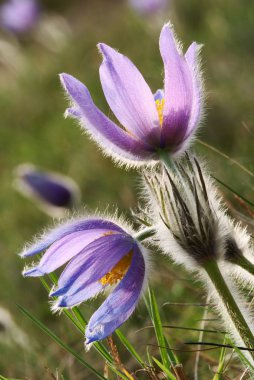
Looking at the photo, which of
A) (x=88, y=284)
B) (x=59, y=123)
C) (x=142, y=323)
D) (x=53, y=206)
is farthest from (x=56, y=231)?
(x=59, y=123)

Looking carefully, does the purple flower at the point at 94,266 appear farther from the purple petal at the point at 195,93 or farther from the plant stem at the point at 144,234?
the purple petal at the point at 195,93

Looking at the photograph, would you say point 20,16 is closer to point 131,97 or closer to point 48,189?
point 48,189

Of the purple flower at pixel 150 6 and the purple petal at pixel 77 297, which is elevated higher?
the purple flower at pixel 150 6

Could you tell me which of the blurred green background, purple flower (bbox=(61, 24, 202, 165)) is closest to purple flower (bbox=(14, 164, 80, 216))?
the blurred green background

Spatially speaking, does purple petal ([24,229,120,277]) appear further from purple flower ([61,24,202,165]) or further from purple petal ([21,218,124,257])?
purple flower ([61,24,202,165])

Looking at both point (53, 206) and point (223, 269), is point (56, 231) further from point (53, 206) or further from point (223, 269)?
point (53, 206)

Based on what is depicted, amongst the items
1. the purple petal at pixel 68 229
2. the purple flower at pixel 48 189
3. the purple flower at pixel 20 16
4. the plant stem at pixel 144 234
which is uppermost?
the purple flower at pixel 20 16

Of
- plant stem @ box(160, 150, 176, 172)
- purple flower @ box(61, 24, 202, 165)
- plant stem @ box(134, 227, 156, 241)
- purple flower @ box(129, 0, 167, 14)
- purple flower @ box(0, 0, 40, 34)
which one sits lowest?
plant stem @ box(134, 227, 156, 241)

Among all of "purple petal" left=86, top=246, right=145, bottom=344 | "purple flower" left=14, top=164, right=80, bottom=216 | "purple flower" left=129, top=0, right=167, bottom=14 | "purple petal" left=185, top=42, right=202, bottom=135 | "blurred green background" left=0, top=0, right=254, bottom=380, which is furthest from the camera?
"purple flower" left=129, top=0, right=167, bottom=14

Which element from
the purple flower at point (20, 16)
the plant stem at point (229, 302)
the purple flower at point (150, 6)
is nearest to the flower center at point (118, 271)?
the plant stem at point (229, 302)
